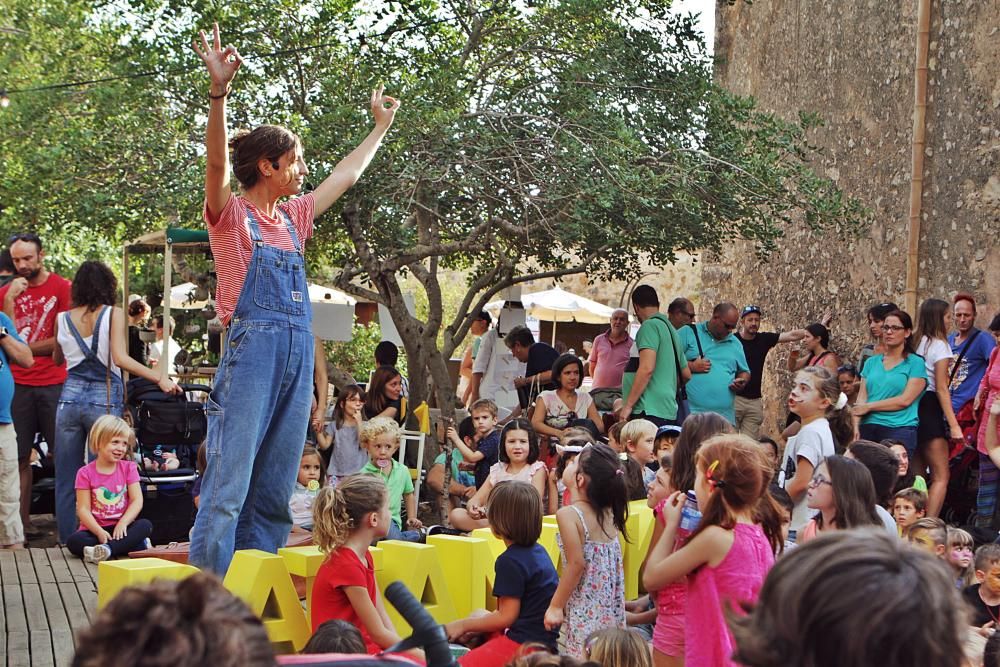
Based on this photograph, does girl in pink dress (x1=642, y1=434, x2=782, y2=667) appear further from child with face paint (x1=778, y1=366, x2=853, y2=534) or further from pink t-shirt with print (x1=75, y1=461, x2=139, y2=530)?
pink t-shirt with print (x1=75, y1=461, x2=139, y2=530)

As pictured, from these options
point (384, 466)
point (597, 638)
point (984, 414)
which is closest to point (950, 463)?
point (984, 414)

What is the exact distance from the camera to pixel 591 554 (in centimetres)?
455

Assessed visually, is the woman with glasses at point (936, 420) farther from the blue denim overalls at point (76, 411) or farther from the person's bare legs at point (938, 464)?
the blue denim overalls at point (76, 411)

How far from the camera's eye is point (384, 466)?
736 centimetres

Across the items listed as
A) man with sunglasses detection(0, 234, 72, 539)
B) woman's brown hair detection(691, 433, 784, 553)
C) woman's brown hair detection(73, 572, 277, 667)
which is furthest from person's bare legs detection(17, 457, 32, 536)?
woman's brown hair detection(73, 572, 277, 667)

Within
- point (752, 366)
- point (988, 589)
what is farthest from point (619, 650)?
point (752, 366)

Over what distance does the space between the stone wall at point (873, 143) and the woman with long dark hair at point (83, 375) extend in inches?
220

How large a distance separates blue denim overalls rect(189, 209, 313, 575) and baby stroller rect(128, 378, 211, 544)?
390cm

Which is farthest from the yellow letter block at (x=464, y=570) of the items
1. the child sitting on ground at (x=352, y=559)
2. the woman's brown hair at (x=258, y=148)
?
the woman's brown hair at (x=258, y=148)

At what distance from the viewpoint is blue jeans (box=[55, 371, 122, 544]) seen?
274 inches

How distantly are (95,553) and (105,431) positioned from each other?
0.72m

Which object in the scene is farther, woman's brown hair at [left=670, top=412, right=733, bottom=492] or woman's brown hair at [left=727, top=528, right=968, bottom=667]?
woman's brown hair at [left=670, top=412, right=733, bottom=492]

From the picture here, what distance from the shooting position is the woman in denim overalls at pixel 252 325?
3695 mm

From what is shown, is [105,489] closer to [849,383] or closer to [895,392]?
[895,392]
